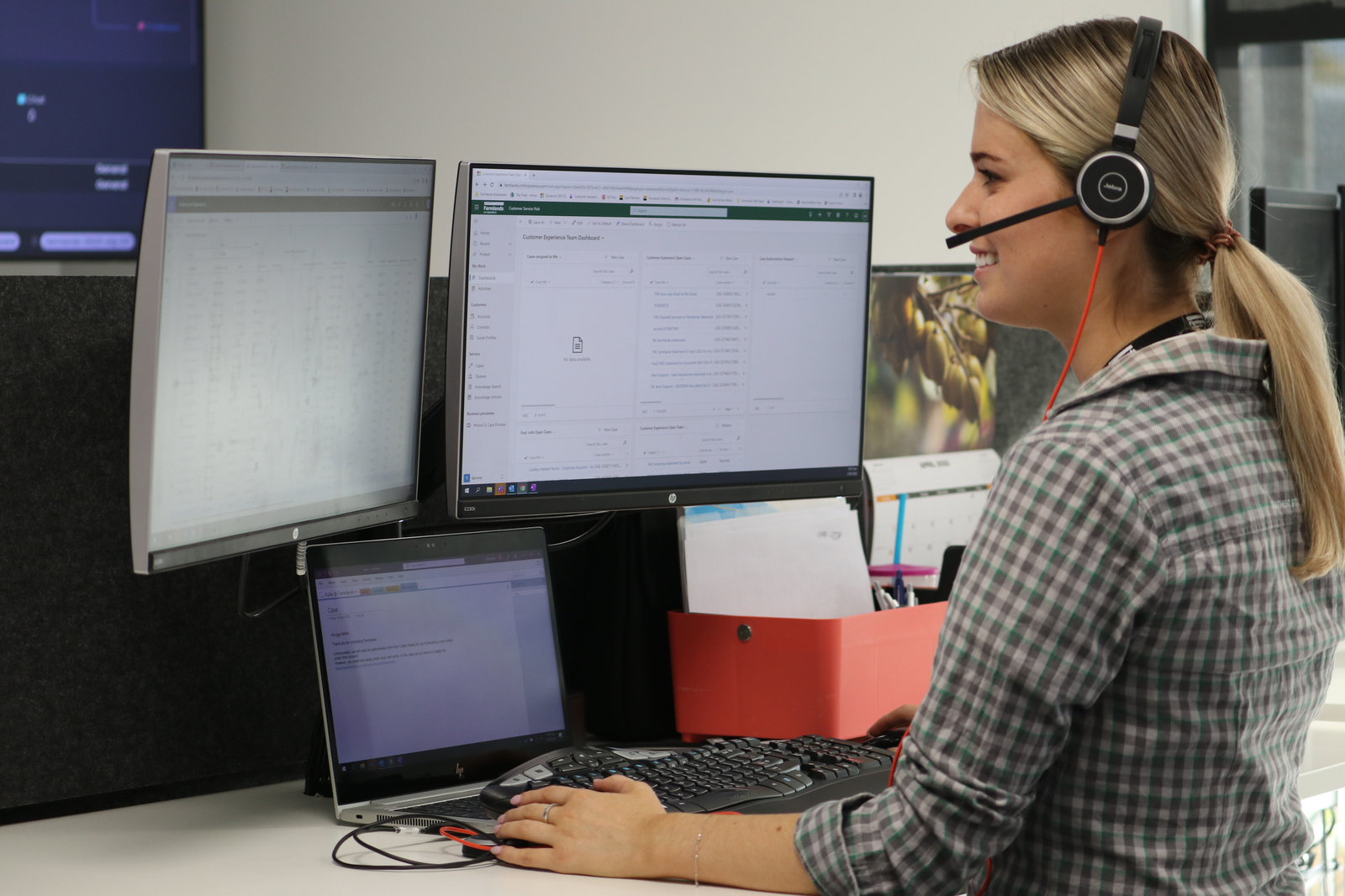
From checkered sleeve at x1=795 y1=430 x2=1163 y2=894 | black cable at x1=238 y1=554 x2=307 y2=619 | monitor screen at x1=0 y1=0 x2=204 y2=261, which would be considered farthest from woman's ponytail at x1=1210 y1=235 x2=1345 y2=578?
monitor screen at x1=0 y1=0 x2=204 y2=261

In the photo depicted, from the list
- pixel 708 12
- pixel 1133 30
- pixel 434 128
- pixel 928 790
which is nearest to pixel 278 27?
pixel 434 128

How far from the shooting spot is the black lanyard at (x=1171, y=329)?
786 millimetres

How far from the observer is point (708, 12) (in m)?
2.01

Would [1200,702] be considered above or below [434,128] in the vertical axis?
below

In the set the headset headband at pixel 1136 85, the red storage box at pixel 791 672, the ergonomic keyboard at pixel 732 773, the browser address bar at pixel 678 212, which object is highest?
the headset headband at pixel 1136 85

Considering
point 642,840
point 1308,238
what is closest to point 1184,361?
point 642,840

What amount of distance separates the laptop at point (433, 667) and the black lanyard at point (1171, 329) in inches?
18.6

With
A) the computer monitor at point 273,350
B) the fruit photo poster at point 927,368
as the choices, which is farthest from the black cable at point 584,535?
the fruit photo poster at point 927,368

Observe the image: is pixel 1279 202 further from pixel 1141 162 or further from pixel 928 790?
pixel 928 790

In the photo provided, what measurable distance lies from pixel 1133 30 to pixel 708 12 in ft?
4.32

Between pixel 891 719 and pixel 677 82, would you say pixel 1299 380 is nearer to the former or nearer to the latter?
pixel 891 719

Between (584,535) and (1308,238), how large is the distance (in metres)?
0.98

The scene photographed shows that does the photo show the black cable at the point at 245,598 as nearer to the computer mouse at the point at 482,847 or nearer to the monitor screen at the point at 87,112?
the computer mouse at the point at 482,847

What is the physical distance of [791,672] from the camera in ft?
3.57
